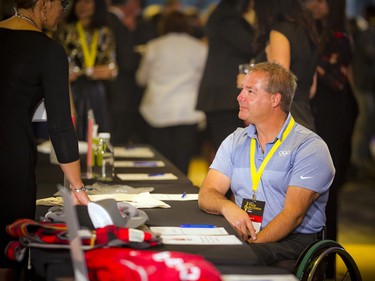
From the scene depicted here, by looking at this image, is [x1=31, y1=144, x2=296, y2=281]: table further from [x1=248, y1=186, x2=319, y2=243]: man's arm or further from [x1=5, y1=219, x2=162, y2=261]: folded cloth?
[x1=248, y1=186, x2=319, y2=243]: man's arm

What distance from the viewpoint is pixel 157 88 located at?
27.4ft

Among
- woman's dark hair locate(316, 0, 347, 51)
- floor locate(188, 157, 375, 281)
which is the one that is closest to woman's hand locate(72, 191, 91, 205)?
floor locate(188, 157, 375, 281)

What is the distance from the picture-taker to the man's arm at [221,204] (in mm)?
3611

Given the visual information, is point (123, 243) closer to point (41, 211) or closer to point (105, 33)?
point (41, 211)

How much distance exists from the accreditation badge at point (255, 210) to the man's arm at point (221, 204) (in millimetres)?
112

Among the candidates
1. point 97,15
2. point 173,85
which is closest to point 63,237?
point 97,15

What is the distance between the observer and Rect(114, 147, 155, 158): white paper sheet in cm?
597

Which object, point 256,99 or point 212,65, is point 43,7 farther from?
point 212,65

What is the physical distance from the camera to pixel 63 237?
9.59 feet

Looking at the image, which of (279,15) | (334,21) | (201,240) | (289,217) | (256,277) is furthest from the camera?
(334,21)

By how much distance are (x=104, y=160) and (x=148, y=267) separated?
2.29m

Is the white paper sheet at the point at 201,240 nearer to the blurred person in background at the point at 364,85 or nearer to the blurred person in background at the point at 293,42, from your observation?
the blurred person in background at the point at 293,42

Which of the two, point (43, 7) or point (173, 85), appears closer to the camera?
point (43, 7)

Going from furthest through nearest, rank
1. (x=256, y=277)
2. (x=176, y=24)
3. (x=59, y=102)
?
(x=176, y=24), (x=59, y=102), (x=256, y=277)
